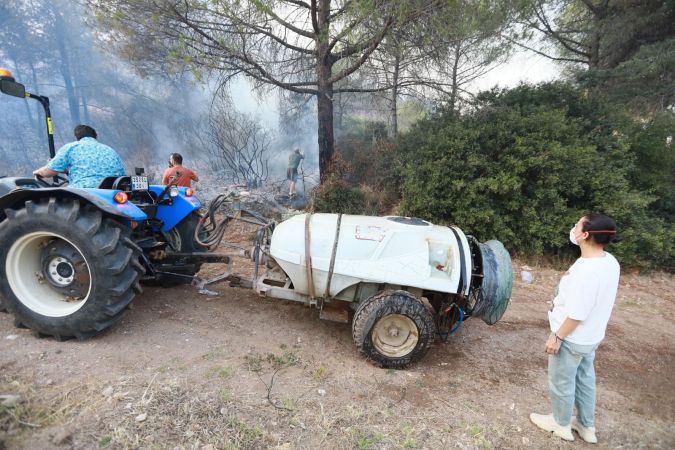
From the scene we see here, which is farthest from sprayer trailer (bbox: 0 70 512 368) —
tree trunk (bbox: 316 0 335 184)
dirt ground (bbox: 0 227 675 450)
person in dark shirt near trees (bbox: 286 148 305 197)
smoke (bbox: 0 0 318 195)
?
smoke (bbox: 0 0 318 195)

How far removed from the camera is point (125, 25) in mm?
5879

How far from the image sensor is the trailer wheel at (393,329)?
2721 millimetres

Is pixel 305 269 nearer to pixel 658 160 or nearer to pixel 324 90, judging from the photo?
pixel 324 90

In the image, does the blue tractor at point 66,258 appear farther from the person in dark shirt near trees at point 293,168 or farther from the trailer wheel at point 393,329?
the person in dark shirt near trees at point 293,168

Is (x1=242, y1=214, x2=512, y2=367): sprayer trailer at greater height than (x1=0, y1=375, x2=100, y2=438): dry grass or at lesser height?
greater

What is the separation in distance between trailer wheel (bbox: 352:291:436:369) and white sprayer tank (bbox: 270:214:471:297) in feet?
0.53

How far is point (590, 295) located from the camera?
1972mm

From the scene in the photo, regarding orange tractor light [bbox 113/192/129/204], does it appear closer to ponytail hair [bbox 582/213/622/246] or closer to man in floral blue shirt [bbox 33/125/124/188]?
man in floral blue shirt [bbox 33/125/124/188]

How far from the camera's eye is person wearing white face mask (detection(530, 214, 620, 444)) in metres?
1.98

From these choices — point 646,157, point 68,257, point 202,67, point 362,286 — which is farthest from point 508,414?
point 646,157

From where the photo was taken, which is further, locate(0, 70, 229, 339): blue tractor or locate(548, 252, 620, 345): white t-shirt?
locate(0, 70, 229, 339): blue tractor

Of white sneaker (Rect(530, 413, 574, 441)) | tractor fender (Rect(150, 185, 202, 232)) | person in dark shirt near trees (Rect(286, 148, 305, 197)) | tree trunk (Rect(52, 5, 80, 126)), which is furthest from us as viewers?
tree trunk (Rect(52, 5, 80, 126))

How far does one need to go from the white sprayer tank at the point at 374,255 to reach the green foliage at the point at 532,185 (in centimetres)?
338

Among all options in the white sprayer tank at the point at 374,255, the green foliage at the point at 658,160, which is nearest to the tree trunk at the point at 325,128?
the white sprayer tank at the point at 374,255
